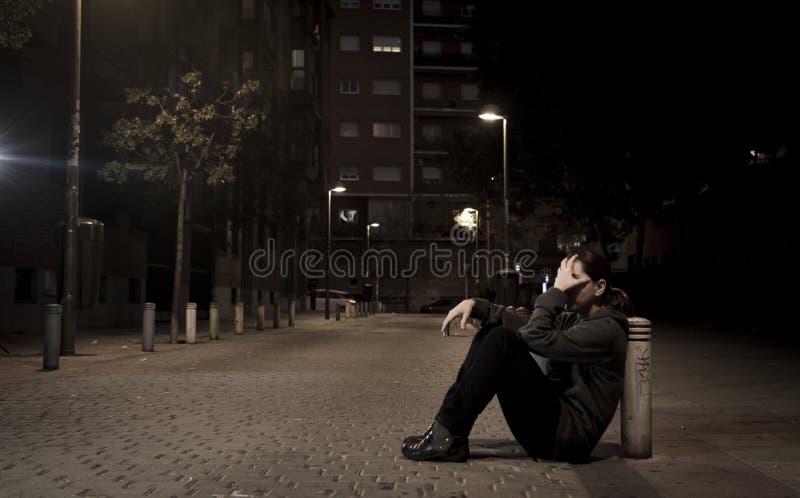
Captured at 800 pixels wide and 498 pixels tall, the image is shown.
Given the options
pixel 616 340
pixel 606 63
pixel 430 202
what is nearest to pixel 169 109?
pixel 606 63

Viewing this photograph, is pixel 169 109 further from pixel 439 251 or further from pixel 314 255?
pixel 439 251

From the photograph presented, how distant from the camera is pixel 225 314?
46875mm

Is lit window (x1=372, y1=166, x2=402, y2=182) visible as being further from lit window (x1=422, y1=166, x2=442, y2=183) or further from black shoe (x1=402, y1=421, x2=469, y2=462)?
black shoe (x1=402, y1=421, x2=469, y2=462)

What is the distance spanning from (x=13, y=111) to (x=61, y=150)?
98.7 inches

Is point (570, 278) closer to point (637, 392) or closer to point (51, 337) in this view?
point (637, 392)

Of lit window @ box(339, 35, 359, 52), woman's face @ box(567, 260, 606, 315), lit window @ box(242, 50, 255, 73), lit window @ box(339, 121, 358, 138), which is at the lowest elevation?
woman's face @ box(567, 260, 606, 315)

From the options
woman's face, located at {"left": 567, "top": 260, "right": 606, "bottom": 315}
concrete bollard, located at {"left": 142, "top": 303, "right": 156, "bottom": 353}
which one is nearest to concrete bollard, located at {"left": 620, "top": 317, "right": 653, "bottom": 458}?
woman's face, located at {"left": 567, "top": 260, "right": 606, "bottom": 315}

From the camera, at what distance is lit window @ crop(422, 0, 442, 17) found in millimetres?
84750

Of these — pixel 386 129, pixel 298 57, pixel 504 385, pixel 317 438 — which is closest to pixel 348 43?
pixel 386 129

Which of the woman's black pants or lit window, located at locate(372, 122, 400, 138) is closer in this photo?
the woman's black pants

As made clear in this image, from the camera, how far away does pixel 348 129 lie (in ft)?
267

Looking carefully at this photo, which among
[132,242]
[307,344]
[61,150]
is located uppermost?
[61,150]

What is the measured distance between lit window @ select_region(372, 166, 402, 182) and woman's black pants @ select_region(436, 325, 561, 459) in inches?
2963

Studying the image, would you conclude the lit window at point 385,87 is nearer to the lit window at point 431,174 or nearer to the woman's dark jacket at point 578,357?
the lit window at point 431,174
